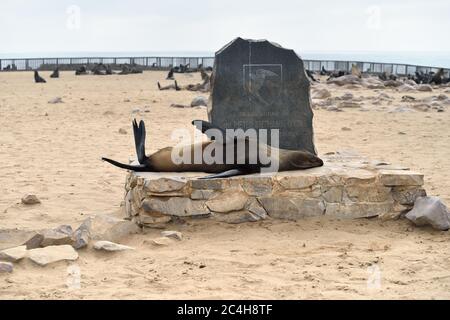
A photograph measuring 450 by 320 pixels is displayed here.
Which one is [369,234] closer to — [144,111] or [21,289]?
[21,289]

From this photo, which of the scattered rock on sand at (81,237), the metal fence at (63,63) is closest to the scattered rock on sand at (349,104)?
the scattered rock on sand at (81,237)

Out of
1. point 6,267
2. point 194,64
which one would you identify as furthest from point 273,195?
point 194,64

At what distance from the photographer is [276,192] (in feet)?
22.9

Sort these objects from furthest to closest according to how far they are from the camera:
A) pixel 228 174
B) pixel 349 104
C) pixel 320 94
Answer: pixel 320 94
pixel 349 104
pixel 228 174

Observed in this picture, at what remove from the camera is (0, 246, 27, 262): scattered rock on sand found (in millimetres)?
5479

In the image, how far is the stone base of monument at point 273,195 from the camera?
6.82 metres

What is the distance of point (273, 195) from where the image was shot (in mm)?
6977

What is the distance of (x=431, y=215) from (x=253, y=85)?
268cm

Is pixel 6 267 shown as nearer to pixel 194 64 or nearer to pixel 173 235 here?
pixel 173 235

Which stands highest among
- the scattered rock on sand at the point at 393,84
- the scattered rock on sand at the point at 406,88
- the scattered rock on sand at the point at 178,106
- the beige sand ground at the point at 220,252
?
the scattered rock on sand at the point at 393,84

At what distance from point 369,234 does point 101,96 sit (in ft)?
66.0

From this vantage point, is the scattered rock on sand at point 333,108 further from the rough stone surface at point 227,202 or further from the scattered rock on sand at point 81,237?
the scattered rock on sand at point 81,237

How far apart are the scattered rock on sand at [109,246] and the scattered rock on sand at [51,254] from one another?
24 centimetres
